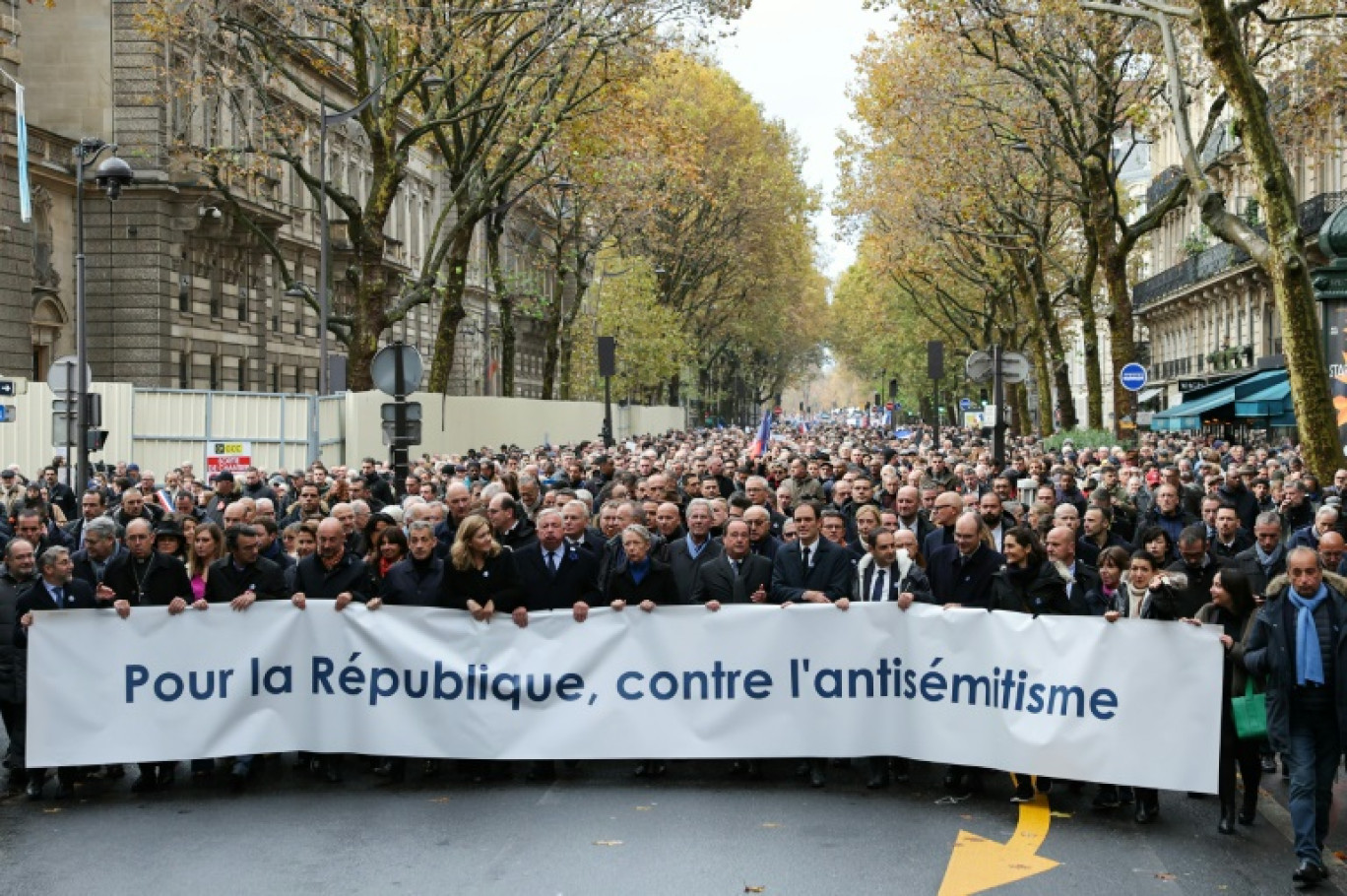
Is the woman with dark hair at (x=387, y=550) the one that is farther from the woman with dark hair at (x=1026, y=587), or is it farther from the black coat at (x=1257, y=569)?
the black coat at (x=1257, y=569)

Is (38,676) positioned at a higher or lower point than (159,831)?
higher

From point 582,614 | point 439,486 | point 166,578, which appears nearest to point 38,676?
point 166,578

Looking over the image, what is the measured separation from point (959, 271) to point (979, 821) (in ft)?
151

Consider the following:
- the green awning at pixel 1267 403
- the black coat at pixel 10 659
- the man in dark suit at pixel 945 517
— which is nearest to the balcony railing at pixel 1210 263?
the green awning at pixel 1267 403

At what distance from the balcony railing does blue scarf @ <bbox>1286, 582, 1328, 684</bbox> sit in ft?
98.7

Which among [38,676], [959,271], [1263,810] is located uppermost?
[959,271]

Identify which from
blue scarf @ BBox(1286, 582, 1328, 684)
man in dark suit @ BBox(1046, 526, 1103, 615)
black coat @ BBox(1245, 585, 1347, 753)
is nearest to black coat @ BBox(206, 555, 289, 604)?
man in dark suit @ BBox(1046, 526, 1103, 615)

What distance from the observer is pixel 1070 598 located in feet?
32.7

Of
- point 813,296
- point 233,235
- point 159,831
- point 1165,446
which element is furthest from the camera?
point 813,296

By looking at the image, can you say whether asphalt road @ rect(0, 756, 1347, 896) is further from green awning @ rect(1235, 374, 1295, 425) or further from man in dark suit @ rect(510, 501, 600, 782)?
green awning @ rect(1235, 374, 1295, 425)

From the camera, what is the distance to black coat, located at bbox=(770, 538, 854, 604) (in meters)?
10.7

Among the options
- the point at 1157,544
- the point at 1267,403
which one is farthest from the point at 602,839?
the point at 1267,403

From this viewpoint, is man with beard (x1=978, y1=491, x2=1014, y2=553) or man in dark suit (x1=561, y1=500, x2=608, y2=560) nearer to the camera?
man in dark suit (x1=561, y1=500, x2=608, y2=560)

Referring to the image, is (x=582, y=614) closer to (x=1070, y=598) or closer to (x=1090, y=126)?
(x=1070, y=598)
